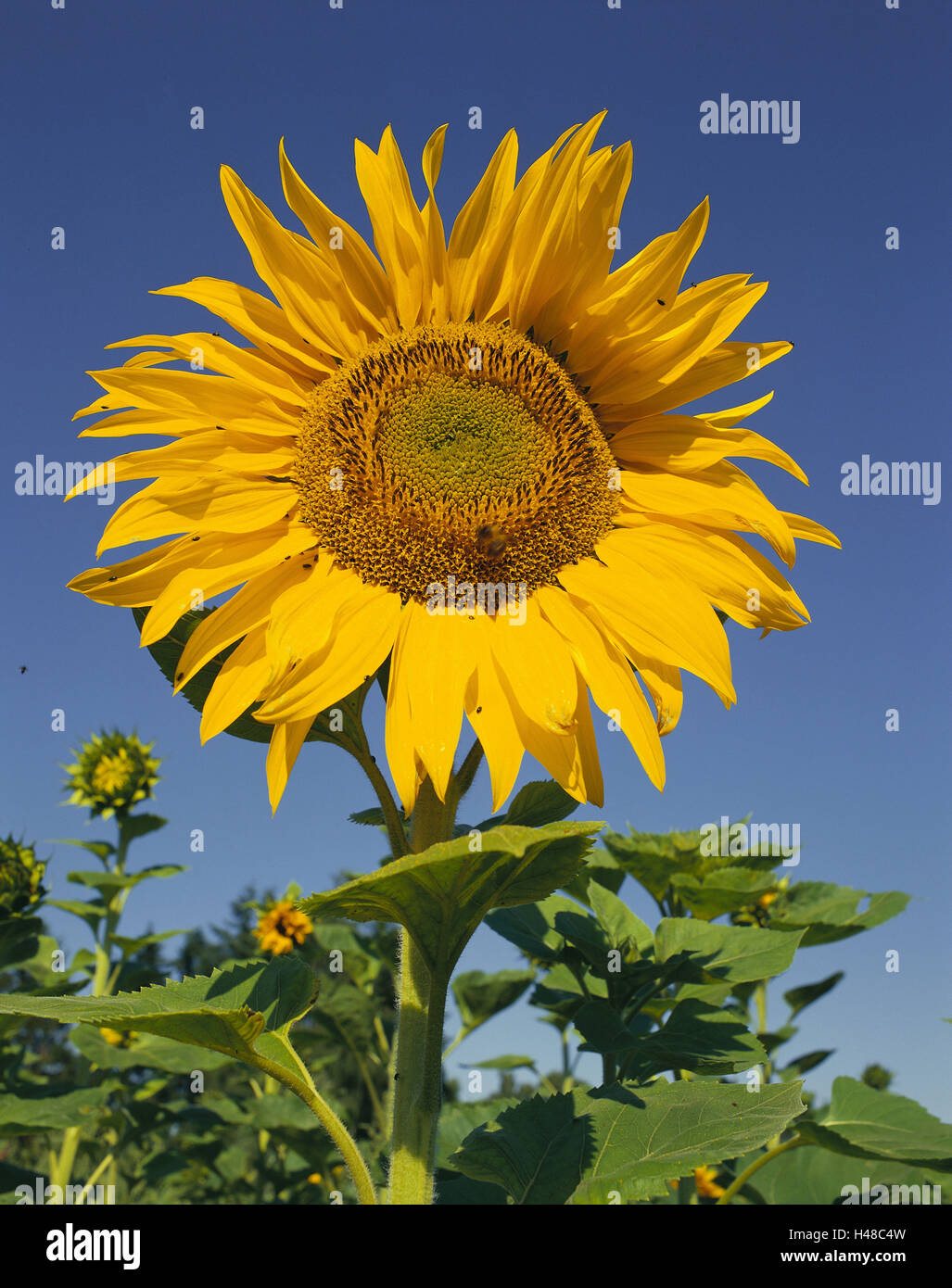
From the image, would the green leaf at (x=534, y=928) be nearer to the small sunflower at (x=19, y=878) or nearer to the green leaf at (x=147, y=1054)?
the green leaf at (x=147, y=1054)

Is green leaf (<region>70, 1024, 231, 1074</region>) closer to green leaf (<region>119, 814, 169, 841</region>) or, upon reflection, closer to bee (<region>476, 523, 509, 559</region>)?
green leaf (<region>119, 814, 169, 841</region>)

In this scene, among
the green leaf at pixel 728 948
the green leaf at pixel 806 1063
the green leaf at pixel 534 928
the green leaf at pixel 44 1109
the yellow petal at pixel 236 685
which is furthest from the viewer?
the green leaf at pixel 806 1063

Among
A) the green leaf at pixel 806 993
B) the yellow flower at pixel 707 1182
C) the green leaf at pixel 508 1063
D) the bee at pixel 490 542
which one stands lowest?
the yellow flower at pixel 707 1182

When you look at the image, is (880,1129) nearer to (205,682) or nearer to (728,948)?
(728,948)

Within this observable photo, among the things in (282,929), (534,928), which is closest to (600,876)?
(534,928)

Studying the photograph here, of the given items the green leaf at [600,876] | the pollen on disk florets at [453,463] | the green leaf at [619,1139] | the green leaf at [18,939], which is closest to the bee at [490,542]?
the pollen on disk florets at [453,463]
